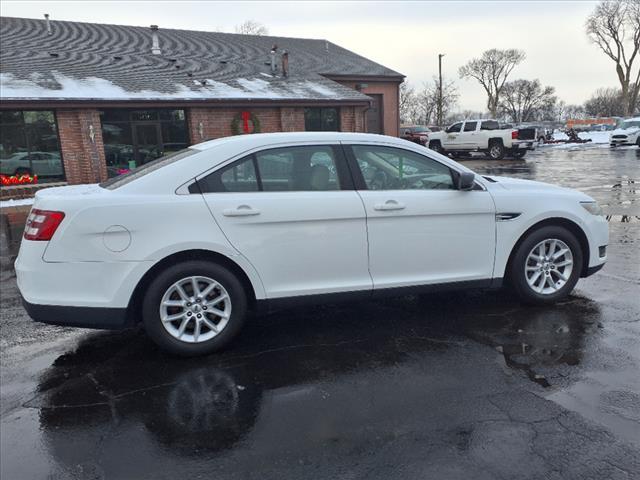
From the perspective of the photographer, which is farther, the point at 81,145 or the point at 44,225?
the point at 81,145

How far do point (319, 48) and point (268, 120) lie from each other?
10647 mm

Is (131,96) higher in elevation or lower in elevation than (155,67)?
lower

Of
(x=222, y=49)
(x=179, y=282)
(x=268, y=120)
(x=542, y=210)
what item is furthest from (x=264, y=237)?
(x=222, y=49)

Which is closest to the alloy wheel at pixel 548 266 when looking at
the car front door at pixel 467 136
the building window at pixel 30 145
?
the building window at pixel 30 145

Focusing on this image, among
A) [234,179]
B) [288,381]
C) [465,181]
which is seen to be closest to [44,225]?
[234,179]

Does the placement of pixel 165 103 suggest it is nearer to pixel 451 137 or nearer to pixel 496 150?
pixel 451 137

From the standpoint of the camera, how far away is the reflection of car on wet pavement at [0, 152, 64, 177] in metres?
16.7

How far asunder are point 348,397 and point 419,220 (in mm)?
1637

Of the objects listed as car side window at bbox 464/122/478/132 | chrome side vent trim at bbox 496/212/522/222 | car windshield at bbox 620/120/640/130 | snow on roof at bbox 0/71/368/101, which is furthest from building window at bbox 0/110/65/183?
car windshield at bbox 620/120/640/130

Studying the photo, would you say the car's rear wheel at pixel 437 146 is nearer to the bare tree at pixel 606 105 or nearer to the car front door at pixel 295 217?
the car front door at pixel 295 217

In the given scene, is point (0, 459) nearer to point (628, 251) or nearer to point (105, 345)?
point (105, 345)

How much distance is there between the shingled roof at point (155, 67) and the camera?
1728 cm

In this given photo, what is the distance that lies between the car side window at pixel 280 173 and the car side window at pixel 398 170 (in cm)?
27

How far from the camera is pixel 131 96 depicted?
17125mm
